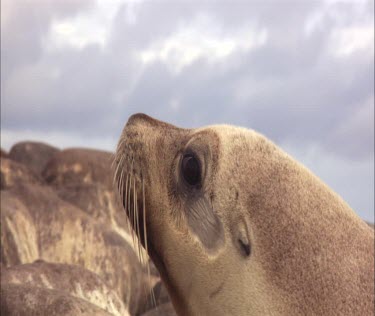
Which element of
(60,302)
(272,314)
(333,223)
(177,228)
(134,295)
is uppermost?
(134,295)

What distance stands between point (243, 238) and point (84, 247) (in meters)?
7.81

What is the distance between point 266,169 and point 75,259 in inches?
304

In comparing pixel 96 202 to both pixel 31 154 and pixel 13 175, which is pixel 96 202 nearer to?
pixel 13 175

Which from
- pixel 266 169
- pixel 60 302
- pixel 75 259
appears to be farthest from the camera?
pixel 75 259

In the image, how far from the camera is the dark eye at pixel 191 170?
406 centimetres

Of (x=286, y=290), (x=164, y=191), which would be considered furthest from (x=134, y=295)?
(x=286, y=290)

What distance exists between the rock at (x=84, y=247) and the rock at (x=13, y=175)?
162 centimetres

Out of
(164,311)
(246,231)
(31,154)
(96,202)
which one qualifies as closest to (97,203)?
(96,202)

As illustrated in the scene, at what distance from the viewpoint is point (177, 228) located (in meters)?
4.06

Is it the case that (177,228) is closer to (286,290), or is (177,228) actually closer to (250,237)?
(250,237)

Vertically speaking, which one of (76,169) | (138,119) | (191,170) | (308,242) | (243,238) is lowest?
(308,242)

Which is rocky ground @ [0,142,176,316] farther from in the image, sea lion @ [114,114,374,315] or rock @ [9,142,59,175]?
rock @ [9,142,59,175]

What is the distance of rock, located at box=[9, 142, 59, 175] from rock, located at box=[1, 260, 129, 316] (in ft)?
40.7

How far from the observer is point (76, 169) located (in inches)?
642
